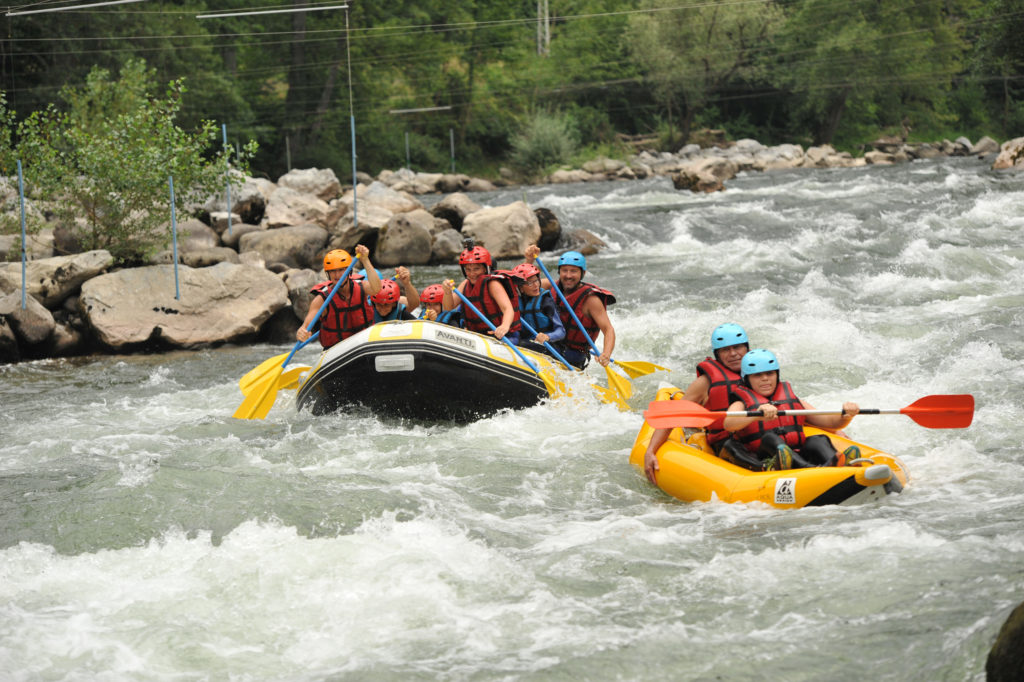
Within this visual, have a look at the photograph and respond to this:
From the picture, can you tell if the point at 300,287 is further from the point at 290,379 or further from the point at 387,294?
the point at 387,294

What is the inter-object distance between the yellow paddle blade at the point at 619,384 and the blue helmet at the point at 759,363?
2267mm

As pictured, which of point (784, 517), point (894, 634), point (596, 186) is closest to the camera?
point (894, 634)

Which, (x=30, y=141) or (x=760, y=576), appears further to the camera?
(x=30, y=141)

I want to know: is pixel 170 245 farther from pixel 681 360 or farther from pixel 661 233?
pixel 661 233

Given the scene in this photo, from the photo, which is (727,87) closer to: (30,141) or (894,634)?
(30,141)

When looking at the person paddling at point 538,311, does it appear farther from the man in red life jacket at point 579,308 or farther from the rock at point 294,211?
the rock at point 294,211

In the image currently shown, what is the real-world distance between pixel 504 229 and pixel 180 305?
236 inches

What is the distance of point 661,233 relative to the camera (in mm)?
17875

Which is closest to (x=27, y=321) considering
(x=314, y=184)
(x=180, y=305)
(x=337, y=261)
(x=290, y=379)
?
(x=180, y=305)

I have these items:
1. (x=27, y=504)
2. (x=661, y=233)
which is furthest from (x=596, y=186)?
(x=27, y=504)

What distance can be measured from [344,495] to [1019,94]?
3672 centimetres

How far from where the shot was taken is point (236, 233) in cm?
1467

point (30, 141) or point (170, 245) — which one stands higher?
point (30, 141)

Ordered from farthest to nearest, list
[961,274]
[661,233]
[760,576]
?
[661,233] < [961,274] < [760,576]
